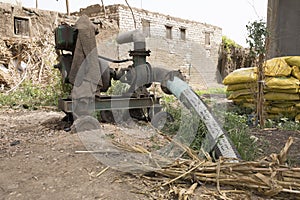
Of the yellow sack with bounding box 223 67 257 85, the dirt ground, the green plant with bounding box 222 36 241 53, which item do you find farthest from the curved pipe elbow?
the green plant with bounding box 222 36 241 53

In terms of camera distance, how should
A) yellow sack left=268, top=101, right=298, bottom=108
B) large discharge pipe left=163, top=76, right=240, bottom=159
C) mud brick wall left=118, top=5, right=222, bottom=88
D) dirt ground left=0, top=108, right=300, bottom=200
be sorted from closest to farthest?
dirt ground left=0, top=108, right=300, bottom=200 < large discharge pipe left=163, top=76, right=240, bottom=159 < yellow sack left=268, top=101, right=298, bottom=108 < mud brick wall left=118, top=5, right=222, bottom=88

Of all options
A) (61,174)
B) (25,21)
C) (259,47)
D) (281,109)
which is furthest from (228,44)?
(61,174)

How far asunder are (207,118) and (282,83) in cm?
226

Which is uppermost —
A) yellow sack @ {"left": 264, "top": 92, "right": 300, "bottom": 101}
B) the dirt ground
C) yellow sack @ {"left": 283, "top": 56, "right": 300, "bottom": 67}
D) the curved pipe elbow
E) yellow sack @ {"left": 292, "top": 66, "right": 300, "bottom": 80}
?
the curved pipe elbow

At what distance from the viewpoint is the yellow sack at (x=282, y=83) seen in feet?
12.4

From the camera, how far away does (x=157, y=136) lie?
91.7 inches

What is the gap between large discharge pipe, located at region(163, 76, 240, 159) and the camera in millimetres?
1683

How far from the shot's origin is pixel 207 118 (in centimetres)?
199

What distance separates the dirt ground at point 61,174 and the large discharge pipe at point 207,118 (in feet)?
1.44

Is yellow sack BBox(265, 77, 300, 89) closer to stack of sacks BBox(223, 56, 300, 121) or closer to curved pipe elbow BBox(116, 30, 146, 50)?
stack of sacks BBox(223, 56, 300, 121)

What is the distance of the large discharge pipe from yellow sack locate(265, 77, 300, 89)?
186cm

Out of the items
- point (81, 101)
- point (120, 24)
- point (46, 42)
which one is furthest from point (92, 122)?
point (120, 24)

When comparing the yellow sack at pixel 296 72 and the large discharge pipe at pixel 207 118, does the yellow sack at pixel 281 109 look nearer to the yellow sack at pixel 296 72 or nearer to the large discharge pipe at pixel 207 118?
the yellow sack at pixel 296 72

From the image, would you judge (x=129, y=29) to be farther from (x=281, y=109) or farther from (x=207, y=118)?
(x=207, y=118)
